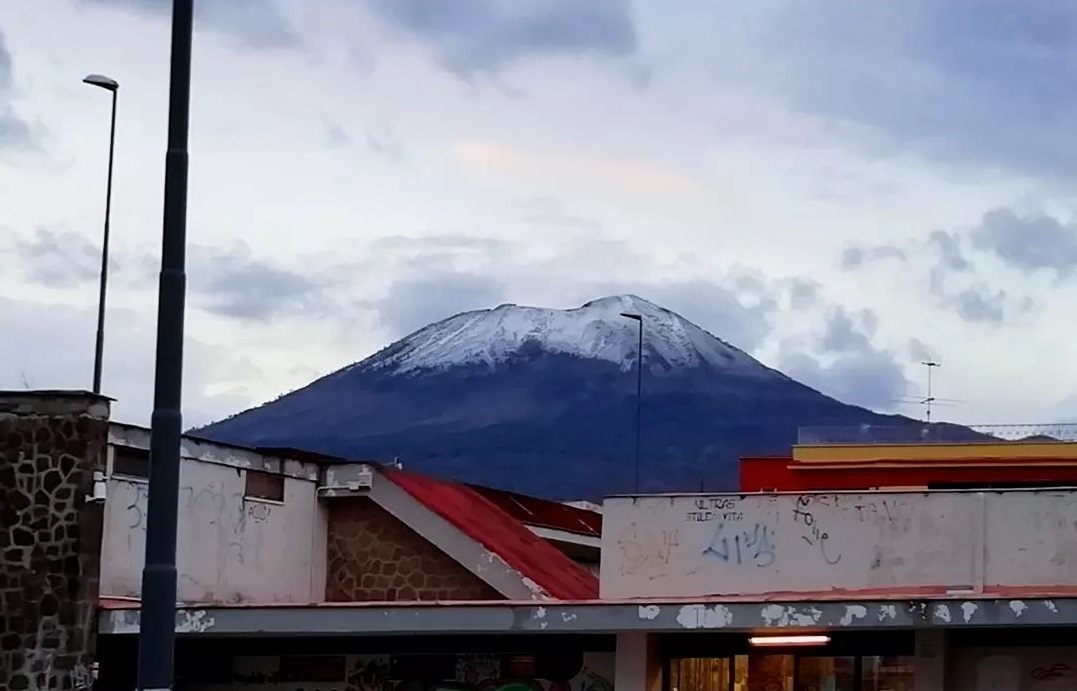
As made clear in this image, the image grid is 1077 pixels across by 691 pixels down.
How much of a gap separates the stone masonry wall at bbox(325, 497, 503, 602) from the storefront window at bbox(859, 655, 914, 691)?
7170 millimetres

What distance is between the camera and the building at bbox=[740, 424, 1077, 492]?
30703mm

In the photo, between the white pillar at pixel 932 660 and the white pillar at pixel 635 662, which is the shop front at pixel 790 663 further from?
the white pillar at pixel 635 662

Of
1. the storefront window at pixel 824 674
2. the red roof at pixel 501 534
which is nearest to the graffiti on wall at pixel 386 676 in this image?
the storefront window at pixel 824 674

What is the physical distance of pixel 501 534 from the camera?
29.3 meters

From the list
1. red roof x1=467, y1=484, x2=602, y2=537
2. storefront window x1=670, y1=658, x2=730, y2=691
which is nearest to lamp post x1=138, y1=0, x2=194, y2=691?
storefront window x1=670, y1=658, x2=730, y2=691

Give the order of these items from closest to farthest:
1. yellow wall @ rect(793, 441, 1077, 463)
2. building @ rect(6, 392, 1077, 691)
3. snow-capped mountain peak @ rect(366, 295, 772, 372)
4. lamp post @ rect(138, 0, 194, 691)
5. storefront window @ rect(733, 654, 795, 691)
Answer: lamp post @ rect(138, 0, 194, 691), building @ rect(6, 392, 1077, 691), storefront window @ rect(733, 654, 795, 691), yellow wall @ rect(793, 441, 1077, 463), snow-capped mountain peak @ rect(366, 295, 772, 372)

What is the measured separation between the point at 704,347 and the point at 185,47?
600ft

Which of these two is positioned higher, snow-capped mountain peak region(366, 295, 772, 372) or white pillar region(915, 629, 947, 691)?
snow-capped mountain peak region(366, 295, 772, 372)

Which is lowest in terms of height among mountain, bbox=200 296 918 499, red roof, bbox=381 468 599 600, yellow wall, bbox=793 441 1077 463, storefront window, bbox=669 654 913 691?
storefront window, bbox=669 654 913 691

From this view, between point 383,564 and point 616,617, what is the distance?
923 cm

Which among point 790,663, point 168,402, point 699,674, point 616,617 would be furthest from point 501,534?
point 168,402

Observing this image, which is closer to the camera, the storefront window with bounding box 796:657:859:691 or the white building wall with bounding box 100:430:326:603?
the storefront window with bounding box 796:657:859:691

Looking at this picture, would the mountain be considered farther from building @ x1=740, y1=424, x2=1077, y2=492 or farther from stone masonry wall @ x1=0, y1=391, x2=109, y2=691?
stone masonry wall @ x1=0, y1=391, x2=109, y2=691

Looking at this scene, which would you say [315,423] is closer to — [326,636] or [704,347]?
[704,347]
